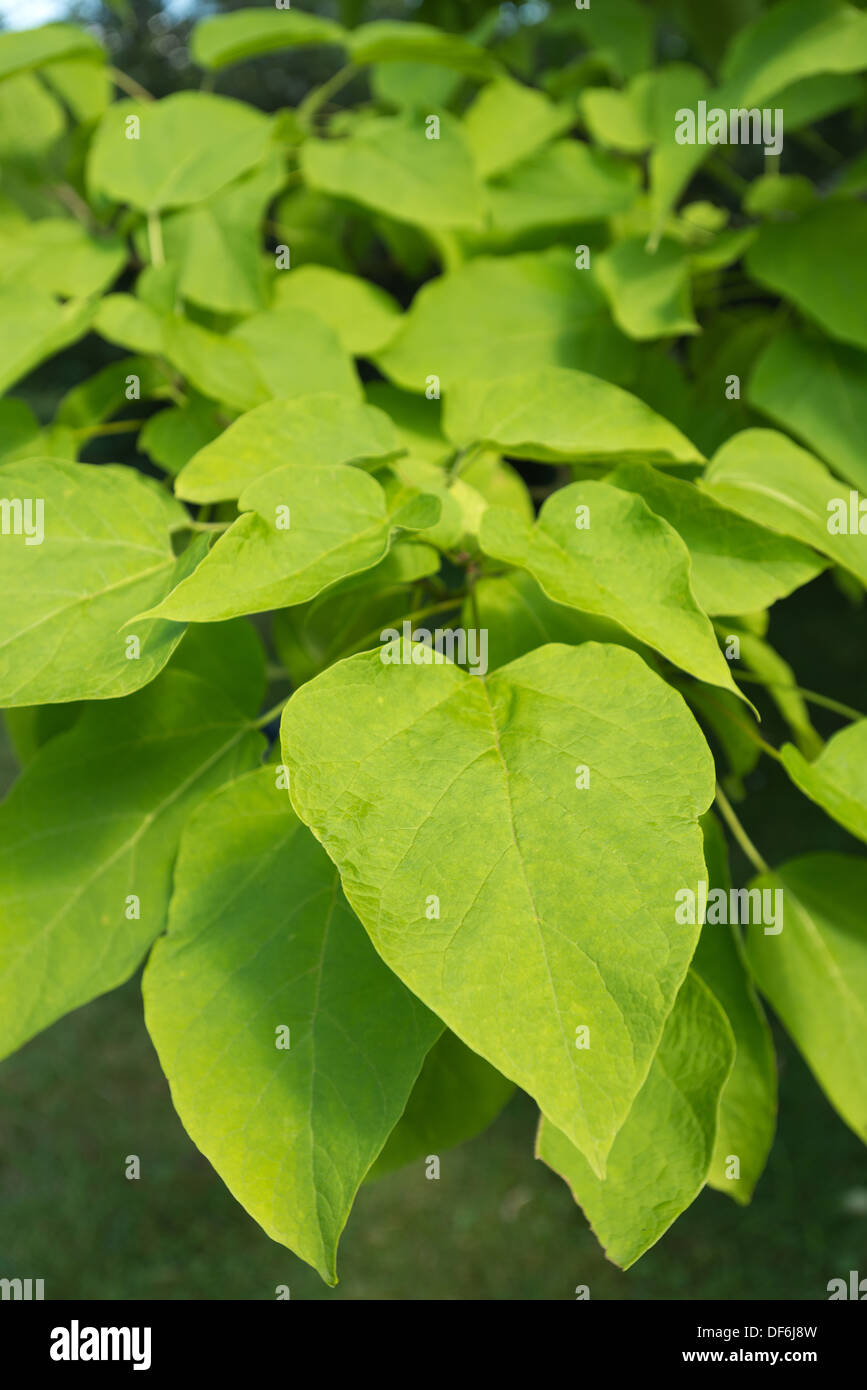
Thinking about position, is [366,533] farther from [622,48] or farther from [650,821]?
[622,48]

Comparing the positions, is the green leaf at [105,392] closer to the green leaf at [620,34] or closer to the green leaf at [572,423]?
the green leaf at [572,423]

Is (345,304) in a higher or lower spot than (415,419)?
higher

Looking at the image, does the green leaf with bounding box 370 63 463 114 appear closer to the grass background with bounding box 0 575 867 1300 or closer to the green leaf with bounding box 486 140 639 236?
the green leaf with bounding box 486 140 639 236

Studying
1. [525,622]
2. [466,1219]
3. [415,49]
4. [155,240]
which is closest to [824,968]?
[525,622]

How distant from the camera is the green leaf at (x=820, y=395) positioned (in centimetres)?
78

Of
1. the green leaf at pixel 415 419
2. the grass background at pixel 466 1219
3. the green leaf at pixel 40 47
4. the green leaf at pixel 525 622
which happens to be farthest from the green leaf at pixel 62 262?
the grass background at pixel 466 1219

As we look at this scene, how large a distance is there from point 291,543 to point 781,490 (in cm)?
32

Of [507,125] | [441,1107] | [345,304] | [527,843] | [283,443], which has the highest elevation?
[507,125]

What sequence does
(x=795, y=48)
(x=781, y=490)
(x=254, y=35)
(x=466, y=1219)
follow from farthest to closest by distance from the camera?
(x=466, y=1219), (x=254, y=35), (x=795, y=48), (x=781, y=490)

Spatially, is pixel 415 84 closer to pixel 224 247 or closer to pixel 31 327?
pixel 224 247

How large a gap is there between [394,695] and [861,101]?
100 centimetres

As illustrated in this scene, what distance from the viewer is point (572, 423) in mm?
623

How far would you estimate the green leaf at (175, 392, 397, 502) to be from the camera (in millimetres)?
569

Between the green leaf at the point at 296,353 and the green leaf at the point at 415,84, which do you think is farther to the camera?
the green leaf at the point at 415,84
